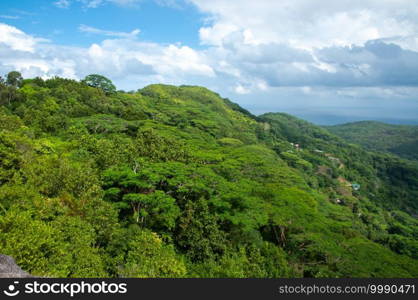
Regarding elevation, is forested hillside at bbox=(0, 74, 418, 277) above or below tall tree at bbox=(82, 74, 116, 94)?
below

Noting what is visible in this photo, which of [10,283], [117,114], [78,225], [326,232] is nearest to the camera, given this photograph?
[10,283]

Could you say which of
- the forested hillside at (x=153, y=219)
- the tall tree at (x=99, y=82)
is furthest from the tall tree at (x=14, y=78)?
the forested hillside at (x=153, y=219)

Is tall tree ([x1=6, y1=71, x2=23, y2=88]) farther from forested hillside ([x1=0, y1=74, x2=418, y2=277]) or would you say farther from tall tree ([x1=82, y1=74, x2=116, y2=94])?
forested hillside ([x1=0, y1=74, x2=418, y2=277])

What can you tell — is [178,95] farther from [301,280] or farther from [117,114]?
[301,280]

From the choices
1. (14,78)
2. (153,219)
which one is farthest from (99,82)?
(153,219)

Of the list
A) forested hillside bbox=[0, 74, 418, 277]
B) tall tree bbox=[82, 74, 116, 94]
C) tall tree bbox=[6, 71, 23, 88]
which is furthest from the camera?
tall tree bbox=[82, 74, 116, 94]

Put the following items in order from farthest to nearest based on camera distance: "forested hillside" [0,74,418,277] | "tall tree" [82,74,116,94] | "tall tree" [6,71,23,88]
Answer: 1. "tall tree" [82,74,116,94]
2. "tall tree" [6,71,23,88]
3. "forested hillside" [0,74,418,277]

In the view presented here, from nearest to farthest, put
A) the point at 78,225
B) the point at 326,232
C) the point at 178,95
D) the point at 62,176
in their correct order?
the point at 78,225 → the point at 62,176 → the point at 326,232 → the point at 178,95

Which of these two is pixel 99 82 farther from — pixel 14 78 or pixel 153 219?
pixel 153 219

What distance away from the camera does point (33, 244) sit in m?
12.8

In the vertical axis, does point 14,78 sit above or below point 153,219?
above

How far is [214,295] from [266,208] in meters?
15.3

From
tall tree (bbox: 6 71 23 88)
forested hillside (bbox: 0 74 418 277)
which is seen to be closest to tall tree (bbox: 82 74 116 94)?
tall tree (bbox: 6 71 23 88)

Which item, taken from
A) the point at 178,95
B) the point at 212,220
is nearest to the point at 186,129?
the point at 212,220
